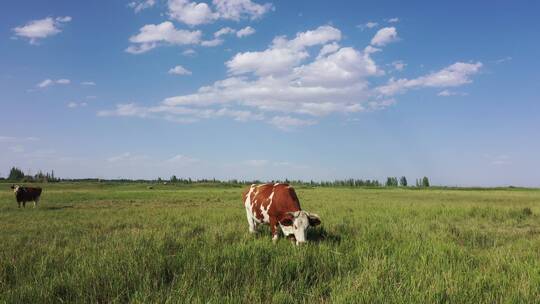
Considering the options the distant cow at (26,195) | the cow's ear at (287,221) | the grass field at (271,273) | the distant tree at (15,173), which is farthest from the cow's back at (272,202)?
the distant tree at (15,173)

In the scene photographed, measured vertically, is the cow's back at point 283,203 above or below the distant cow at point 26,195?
above

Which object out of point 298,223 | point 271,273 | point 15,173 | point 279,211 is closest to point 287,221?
point 298,223

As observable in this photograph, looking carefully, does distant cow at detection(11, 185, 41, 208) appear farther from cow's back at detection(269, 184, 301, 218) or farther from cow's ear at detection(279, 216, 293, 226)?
cow's ear at detection(279, 216, 293, 226)

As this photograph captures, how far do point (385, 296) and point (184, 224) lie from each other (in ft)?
33.4

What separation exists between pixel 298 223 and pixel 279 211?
1.43 metres

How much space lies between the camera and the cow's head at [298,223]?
9.05 metres

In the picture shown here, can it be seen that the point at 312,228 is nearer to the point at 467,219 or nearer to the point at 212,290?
the point at 212,290

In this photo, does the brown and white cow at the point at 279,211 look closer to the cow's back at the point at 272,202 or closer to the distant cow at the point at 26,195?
the cow's back at the point at 272,202

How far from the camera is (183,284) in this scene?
579 cm

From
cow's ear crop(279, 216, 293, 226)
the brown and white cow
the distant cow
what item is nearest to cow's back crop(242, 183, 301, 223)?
the brown and white cow

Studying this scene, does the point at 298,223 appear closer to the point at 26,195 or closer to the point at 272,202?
the point at 272,202

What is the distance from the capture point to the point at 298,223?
30.1ft

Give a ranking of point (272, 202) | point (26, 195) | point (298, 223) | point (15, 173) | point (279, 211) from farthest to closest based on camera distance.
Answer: point (15, 173) → point (26, 195) → point (272, 202) → point (279, 211) → point (298, 223)

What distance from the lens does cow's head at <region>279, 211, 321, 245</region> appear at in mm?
9051
